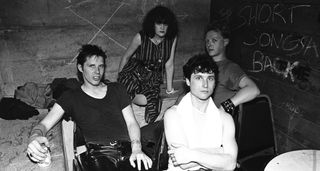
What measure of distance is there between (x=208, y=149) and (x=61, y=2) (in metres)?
3.50

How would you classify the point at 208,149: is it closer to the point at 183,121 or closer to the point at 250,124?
the point at 183,121

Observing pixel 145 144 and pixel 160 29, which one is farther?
pixel 160 29

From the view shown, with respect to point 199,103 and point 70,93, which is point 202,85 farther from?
point 70,93

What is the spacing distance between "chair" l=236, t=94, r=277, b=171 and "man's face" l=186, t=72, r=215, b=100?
57 cm

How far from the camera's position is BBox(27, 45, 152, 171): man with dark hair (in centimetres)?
250

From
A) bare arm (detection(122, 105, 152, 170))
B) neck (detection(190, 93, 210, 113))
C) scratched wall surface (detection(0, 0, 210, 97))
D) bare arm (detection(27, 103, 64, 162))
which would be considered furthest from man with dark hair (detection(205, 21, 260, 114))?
scratched wall surface (detection(0, 0, 210, 97))

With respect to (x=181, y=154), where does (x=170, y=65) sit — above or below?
above

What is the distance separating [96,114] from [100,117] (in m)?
0.05

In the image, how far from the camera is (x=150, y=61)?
13.6 ft

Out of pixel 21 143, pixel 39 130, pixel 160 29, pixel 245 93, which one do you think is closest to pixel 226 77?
pixel 245 93

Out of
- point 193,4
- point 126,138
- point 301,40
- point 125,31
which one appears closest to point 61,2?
point 125,31

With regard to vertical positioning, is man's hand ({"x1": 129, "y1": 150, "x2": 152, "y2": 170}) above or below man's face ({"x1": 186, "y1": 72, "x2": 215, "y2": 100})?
below

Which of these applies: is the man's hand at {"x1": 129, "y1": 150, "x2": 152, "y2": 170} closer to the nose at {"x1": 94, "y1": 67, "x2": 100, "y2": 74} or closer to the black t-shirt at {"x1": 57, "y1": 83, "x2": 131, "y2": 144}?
the black t-shirt at {"x1": 57, "y1": 83, "x2": 131, "y2": 144}

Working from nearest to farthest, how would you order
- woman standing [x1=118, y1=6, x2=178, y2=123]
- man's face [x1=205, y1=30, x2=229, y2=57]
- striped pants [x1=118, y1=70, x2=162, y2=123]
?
man's face [x1=205, y1=30, x2=229, y2=57] → striped pants [x1=118, y1=70, x2=162, y2=123] → woman standing [x1=118, y1=6, x2=178, y2=123]
